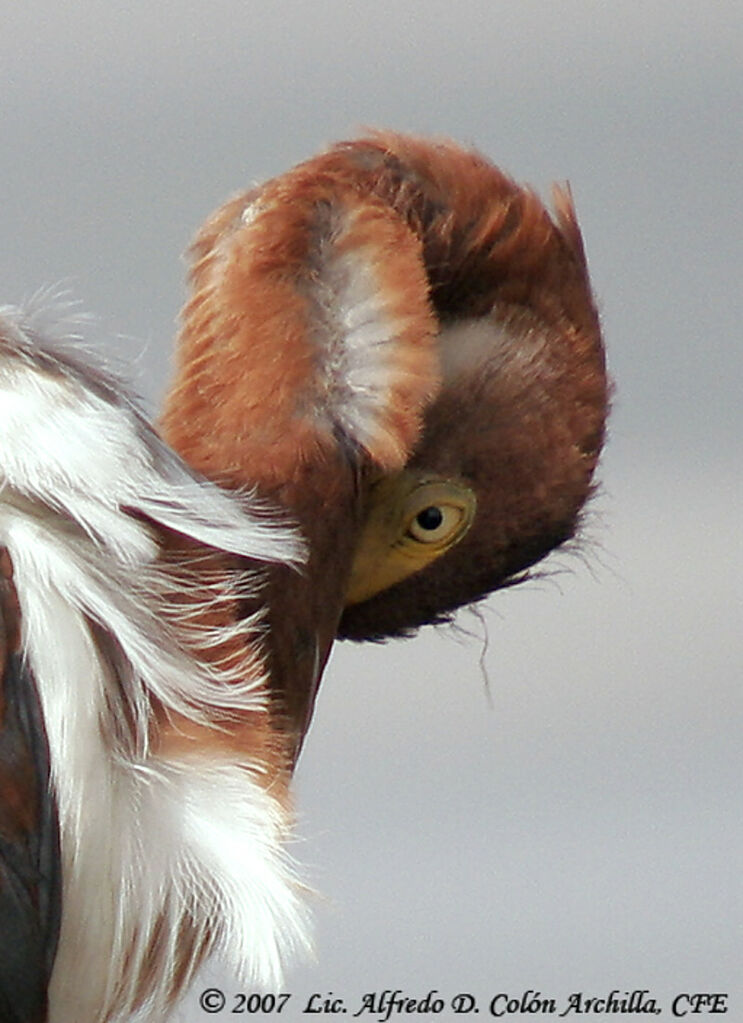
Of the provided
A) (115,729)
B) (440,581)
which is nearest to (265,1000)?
(440,581)

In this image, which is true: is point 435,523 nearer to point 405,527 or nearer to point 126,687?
point 405,527

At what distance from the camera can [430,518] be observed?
989mm

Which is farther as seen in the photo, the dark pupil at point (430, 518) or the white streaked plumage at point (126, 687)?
the dark pupil at point (430, 518)

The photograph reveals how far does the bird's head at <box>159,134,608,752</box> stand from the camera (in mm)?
902

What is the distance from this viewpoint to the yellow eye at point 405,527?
3.20ft

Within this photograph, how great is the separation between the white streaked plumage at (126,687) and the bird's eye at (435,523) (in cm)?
13

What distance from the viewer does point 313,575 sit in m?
0.91

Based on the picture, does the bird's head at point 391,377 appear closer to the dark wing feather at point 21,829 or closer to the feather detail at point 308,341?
the feather detail at point 308,341

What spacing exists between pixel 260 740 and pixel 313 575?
91 millimetres

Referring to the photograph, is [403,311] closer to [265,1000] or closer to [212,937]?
[212,937]

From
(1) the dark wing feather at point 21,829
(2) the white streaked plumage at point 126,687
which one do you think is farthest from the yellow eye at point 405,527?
(1) the dark wing feather at point 21,829

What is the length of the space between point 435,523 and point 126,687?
22 cm

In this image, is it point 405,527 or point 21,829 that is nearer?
point 21,829

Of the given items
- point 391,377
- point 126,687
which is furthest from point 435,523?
point 126,687
